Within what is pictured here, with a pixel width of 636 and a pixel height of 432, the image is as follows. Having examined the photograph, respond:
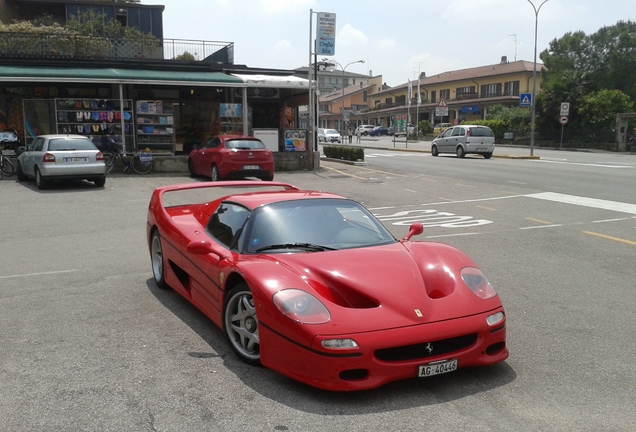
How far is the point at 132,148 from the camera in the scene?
22750 millimetres

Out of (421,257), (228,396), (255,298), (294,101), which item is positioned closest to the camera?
(228,396)

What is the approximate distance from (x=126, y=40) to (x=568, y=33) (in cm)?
5347

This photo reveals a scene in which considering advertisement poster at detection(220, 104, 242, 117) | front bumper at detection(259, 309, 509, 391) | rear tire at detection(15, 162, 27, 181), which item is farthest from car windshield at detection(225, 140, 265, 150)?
front bumper at detection(259, 309, 509, 391)

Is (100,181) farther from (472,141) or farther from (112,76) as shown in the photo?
(472,141)

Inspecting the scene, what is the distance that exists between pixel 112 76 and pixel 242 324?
1927 centimetres

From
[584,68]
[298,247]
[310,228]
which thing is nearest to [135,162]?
[310,228]

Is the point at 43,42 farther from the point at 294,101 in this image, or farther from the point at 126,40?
the point at 294,101

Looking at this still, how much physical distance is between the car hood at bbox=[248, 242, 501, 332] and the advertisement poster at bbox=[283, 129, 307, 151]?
768 inches

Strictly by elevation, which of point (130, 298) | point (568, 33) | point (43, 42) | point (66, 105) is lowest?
point (130, 298)

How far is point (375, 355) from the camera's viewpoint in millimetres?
3797

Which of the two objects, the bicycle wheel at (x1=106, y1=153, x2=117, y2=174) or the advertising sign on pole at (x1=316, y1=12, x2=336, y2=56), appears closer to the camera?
the bicycle wheel at (x1=106, y1=153, x2=117, y2=174)

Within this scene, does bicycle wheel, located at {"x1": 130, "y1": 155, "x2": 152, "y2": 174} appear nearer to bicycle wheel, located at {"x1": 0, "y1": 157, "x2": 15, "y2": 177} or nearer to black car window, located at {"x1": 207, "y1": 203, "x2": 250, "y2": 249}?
bicycle wheel, located at {"x1": 0, "y1": 157, "x2": 15, "y2": 177}

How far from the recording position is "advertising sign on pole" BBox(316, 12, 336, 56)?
24203 mm

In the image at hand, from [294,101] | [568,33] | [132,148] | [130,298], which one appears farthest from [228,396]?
[568,33]
